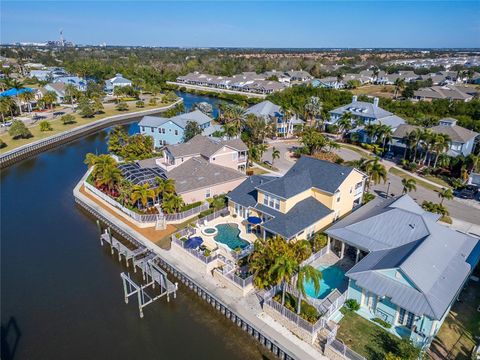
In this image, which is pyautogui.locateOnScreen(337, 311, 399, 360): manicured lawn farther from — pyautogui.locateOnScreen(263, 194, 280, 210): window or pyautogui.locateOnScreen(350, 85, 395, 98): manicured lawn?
pyautogui.locateOnScreen(350, 85, 395, 98): manicured lawn

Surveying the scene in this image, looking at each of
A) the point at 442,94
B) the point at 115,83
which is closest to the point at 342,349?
the point at 442,94

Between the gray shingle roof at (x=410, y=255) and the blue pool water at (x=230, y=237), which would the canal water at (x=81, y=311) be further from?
the gray shingle roof at (x=410, y=255)

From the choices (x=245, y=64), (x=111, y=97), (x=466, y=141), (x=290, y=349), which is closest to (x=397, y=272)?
(x=290, y=349)

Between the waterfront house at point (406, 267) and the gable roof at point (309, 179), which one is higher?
the gable roof at point (309, 179)

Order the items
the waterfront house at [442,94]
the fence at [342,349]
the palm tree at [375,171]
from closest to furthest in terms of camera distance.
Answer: the fence at [342,349] → the palm tree at [375,171] → the waterfront house at [442,94]

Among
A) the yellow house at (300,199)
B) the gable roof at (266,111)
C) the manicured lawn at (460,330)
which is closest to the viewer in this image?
the manicured lawn at (460,330)

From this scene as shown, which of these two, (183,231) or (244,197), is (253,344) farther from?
(244,197)

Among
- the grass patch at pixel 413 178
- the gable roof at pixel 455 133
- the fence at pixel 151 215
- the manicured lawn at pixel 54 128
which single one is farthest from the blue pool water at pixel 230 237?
A: the manicured lawn at pixel 54 128

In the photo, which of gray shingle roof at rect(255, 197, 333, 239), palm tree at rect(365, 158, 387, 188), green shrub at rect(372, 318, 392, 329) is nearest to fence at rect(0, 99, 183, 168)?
gray shingle roof at rect(255, 197, 333, 239)

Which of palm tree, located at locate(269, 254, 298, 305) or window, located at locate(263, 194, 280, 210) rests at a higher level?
palm tree, located at locate(269, 254, 298, 305)
